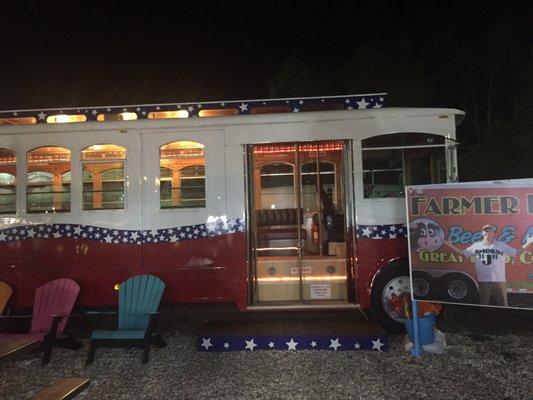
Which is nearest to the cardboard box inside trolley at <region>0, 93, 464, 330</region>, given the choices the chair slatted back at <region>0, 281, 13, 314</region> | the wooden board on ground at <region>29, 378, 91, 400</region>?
the chair slatted back at <region>0, 281, 13, 314</region>

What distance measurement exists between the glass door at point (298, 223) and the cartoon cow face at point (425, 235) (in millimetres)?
1201

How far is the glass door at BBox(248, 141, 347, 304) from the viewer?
673cm

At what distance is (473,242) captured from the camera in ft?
17.5

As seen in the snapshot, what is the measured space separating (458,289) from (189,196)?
11.3 feet

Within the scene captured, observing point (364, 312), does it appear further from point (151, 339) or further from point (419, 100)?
point (419, 100)

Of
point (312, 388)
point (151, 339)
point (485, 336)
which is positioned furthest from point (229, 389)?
point (485, 336)

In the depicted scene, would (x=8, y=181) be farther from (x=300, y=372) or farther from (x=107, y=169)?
(x=300, y=372)

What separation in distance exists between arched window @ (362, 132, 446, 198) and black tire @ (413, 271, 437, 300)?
3.93 feet

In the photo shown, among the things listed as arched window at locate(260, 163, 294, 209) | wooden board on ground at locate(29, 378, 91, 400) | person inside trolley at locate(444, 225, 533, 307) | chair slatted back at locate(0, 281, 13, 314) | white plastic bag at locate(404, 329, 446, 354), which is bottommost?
white plastic bag at locate(404, 329, 446, 354)

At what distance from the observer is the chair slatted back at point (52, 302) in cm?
596

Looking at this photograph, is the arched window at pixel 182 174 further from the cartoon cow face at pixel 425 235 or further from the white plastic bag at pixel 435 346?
the white plastic bag at pixel 435 346

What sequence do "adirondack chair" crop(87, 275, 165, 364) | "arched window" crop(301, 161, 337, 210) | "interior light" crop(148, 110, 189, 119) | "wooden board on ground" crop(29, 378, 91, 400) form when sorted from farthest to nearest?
"arched window" crop(301, 161, 337, 210), "interior light" crop(148, 110, 189, 119), "adirondack chair" crop(87, 275, 165, 364), "wooden board on ground" crop(29, 378, 91, 400)

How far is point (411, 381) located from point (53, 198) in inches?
193

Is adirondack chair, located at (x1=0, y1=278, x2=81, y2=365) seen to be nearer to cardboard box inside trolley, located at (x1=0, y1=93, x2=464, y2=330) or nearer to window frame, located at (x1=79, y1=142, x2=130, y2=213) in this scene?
cardboard box inside trolley, located at (x1=0, y1=93, x2=464, y2=330)
